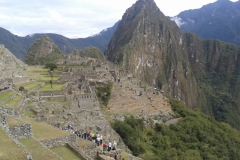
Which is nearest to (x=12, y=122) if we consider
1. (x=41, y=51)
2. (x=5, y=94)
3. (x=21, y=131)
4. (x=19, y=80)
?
(x=21, y=131)

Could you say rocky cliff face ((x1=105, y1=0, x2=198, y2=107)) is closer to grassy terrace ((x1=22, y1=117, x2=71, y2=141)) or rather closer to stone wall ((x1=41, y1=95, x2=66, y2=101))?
stone wall ((x1=41, y1=95, x2=66, y2=101))

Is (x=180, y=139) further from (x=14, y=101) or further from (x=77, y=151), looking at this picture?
(x=77, y=151)

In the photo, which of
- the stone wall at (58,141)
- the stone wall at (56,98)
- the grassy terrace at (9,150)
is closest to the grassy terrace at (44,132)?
the stone wall at (58,141)

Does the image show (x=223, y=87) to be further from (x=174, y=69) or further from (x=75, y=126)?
(x=75, y=126)

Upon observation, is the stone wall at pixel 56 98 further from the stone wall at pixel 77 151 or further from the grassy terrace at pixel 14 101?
the stone wall at pixel 77 151

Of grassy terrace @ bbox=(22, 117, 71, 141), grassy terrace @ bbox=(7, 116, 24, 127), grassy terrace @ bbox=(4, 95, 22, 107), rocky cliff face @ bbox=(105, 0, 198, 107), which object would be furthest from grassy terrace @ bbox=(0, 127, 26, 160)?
rocky cliff face @ bbox=(105, 0, 198, 107)
